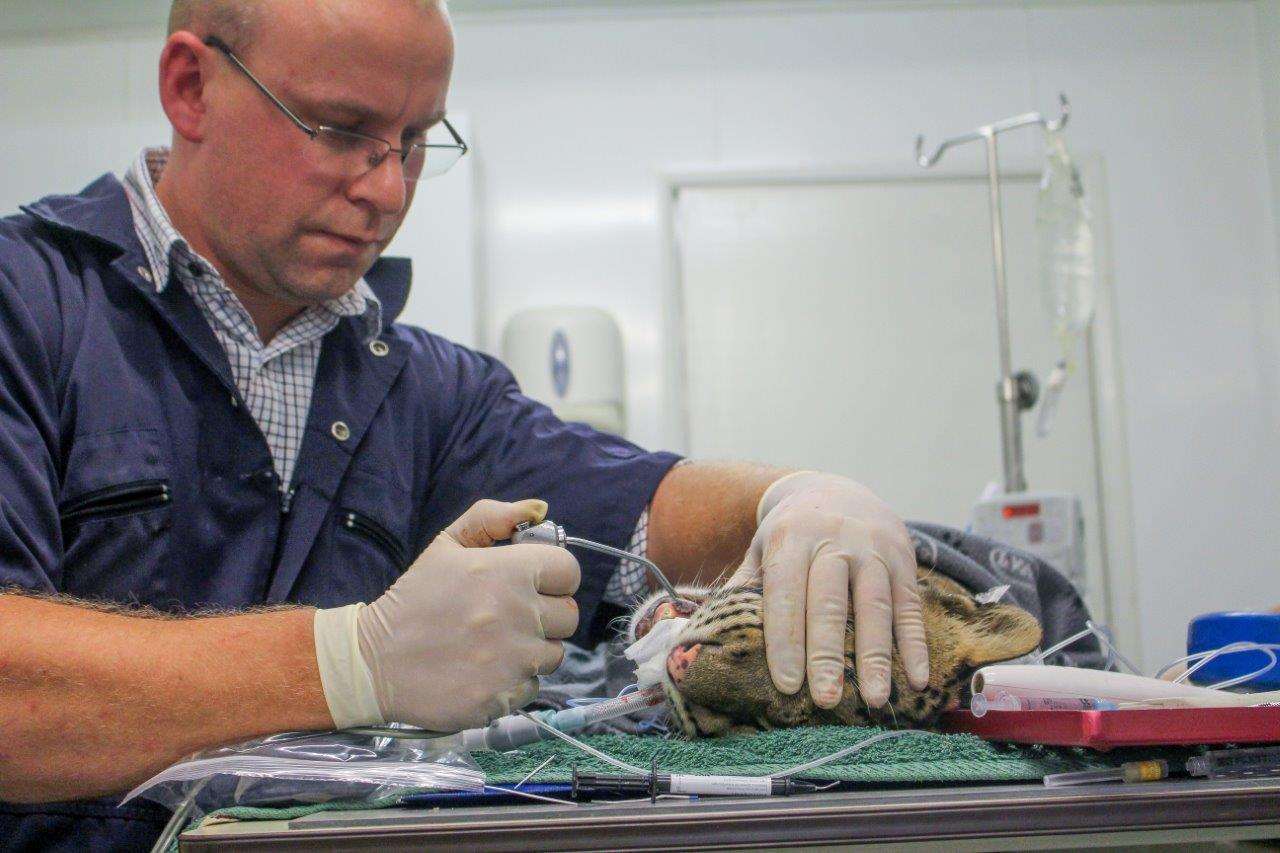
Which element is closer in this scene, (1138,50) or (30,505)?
(30,505)

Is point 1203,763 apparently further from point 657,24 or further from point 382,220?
point 657,24

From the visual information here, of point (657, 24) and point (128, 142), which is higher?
point (657, 24)

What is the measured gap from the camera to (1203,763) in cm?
67

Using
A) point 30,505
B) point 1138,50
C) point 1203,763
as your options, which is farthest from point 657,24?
point 1203,763

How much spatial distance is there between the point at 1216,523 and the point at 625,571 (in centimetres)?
268

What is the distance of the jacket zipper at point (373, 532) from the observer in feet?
4.29

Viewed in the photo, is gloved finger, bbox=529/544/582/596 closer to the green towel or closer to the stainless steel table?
the green towel

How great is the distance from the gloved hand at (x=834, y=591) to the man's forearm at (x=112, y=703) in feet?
1.26

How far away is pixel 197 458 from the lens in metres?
1.23

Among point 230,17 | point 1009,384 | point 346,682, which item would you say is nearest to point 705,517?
point 346,682

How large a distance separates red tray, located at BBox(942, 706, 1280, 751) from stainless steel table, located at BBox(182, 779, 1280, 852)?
5cm

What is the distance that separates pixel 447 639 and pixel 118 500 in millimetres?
465

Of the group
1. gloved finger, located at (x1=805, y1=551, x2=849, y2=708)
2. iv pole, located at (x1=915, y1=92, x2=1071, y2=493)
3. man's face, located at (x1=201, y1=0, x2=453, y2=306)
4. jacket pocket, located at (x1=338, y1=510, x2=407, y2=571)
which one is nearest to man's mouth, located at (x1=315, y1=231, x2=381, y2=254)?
man's face, located at (x1=201, y1=0, x2=453, y2=306)

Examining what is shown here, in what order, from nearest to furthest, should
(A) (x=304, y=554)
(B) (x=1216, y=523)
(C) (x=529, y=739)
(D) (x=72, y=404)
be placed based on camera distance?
(C) (x=529, y=739)
(D) (x=72, y=404)
(A) (x=304, y=554)
(B) (x=1216, y=523)
